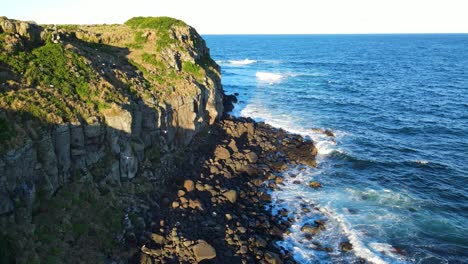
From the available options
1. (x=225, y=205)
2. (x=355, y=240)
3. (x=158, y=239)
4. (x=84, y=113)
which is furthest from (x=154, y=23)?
(x=355, y=240)

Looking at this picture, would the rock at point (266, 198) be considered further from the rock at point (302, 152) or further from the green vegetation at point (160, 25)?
the green vegetation at point (160, 25)

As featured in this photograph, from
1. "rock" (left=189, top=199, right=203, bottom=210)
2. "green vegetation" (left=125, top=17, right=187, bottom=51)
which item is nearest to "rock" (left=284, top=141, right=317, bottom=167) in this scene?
"rock" (left=189, top=199, right=203, bottom=210)

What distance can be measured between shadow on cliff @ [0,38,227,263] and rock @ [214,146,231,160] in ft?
13.4

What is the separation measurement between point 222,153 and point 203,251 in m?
17.8

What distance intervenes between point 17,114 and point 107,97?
8254 millimetres

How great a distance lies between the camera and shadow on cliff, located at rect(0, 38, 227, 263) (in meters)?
21.9

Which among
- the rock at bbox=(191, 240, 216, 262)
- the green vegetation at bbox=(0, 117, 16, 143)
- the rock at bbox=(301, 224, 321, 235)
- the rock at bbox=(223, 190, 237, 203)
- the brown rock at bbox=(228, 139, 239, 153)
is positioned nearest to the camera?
the green vegetation at bbox=(0, 117, 16, 143)

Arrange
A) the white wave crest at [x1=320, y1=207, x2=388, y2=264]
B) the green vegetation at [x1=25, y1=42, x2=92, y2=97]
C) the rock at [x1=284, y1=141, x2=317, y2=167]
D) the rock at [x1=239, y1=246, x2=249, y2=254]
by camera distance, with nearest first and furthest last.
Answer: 1. the rock at [x1=239, y1=246, x2=249, y2=254]
2. the white wave crest at [x1=320, y1=207, x2=388, y2=264]
3. the green vegetation at [x1=25, y1=42, x2=92, y2=97]
4. the rock at [x1=284, y1=141, x2=317, y2=167]

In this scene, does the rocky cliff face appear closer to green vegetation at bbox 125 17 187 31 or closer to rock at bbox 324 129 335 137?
green vegetation at bbox 125 17 187 31

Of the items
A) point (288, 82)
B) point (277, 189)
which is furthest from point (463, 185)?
point (288, 82)

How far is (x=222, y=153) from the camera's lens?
140ft

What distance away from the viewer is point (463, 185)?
136 feet

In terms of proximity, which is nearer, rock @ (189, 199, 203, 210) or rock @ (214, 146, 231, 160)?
rock @ (189, 199, 203, 210)

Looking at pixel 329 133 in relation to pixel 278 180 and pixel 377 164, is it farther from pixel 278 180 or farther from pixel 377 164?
pixel 278 180
